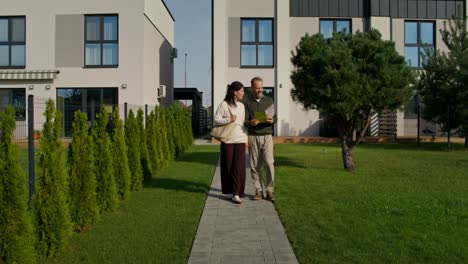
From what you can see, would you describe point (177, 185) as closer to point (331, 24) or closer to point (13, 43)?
point (13, 43)

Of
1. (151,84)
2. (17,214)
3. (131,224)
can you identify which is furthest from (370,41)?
(151,84)

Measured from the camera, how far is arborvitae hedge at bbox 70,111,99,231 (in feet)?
17.5

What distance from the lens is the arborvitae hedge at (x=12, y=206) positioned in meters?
3.83

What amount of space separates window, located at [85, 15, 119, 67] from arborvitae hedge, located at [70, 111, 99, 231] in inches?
611

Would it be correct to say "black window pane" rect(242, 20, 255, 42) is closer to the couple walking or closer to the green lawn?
the green lawn

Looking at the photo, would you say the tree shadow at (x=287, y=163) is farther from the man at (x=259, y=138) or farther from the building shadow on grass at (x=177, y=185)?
the man at (x=259, y=138)

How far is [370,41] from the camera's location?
1002cm

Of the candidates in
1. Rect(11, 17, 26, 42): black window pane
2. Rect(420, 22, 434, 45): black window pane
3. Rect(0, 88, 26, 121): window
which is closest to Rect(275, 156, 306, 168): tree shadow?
Rect(0, 88, 26, 121): window

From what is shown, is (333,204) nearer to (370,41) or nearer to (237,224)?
(237,224)

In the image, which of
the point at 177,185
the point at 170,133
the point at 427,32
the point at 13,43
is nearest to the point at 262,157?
the point at 177,185

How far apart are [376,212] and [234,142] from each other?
90.5 inches

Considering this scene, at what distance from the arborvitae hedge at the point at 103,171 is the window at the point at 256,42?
1546 cm

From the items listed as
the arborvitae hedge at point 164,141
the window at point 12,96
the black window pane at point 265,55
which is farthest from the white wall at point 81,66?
the arborvitae hedge at point 164,141

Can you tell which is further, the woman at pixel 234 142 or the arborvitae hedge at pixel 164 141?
the arborvitae hedge at pixel 164 141
